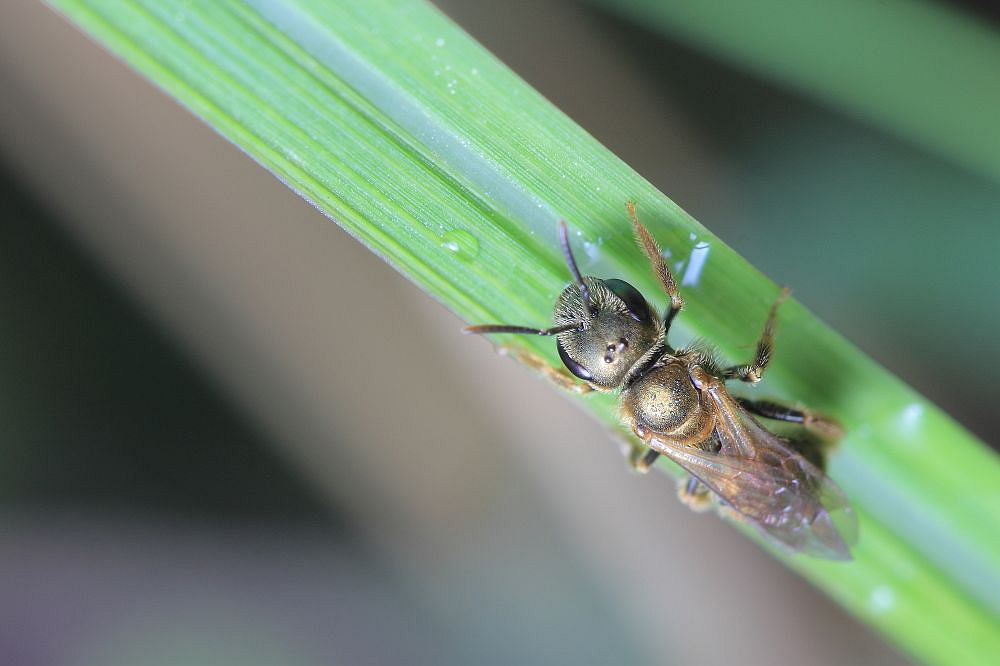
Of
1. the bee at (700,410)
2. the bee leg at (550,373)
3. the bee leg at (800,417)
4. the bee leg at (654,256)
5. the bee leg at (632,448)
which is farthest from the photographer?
the bee leg at (632,448)

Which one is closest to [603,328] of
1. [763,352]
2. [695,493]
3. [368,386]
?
[763,352]

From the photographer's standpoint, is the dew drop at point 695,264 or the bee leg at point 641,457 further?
the bee leg at point 641,457

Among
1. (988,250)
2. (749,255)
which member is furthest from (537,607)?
(988,250)

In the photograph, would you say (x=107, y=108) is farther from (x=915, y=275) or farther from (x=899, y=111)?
(x=915, y=275)

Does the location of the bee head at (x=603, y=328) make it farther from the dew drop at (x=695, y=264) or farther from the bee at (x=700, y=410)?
the dew drop at (x=695, y=264)

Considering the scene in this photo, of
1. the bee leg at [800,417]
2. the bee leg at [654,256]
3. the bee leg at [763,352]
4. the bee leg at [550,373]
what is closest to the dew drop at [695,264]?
the bee leg at [654,256]

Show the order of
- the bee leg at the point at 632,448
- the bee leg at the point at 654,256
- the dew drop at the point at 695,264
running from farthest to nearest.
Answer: the bee leg at the point at 632,448 < the dew drop at the point at 695,264 < the bee leg at the point at 654,256
